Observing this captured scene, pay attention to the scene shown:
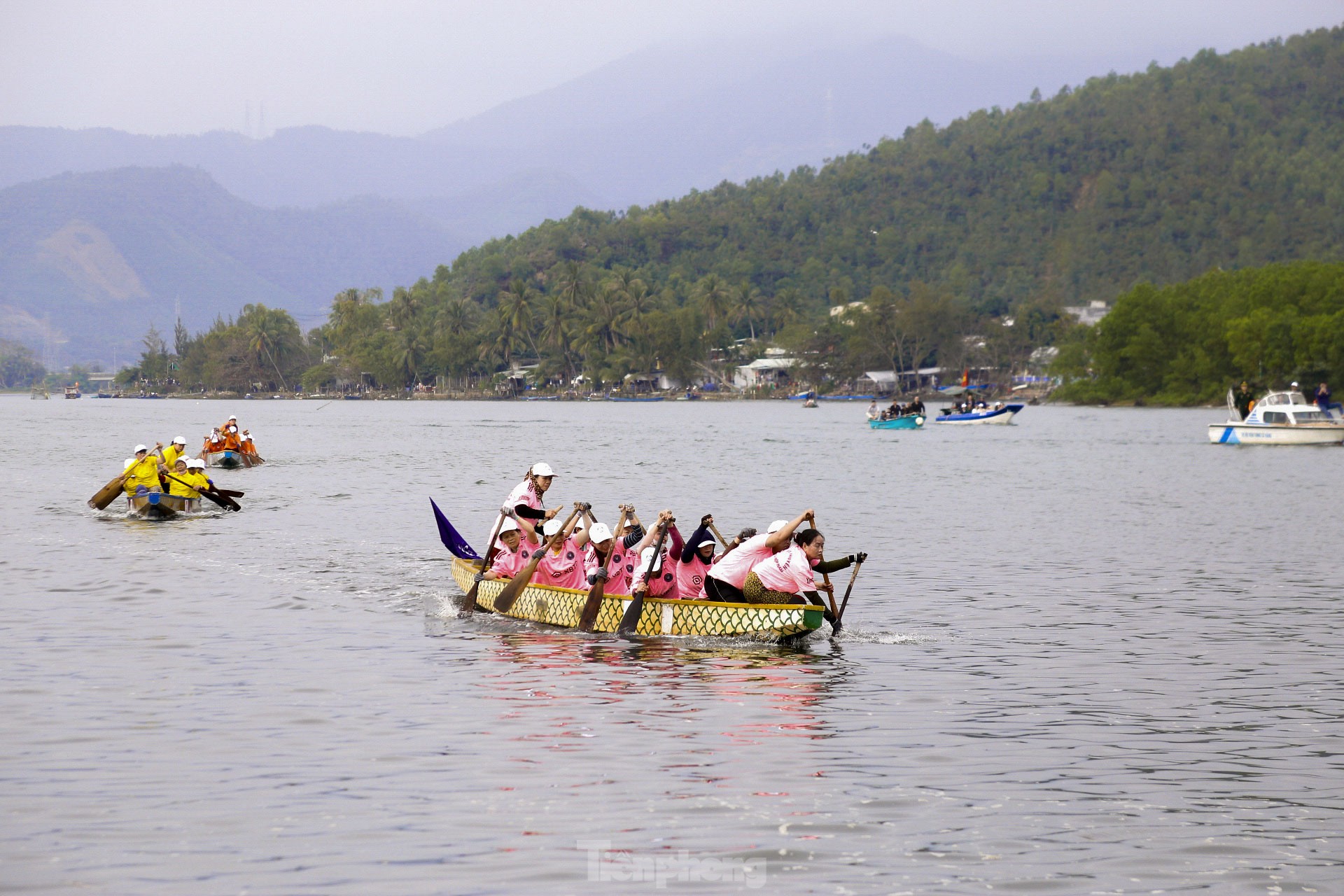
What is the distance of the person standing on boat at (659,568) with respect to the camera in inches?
784

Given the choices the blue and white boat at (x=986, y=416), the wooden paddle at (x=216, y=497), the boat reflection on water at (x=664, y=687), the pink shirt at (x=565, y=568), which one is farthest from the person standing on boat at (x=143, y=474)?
the blue and white boat at (x=986, y=416)

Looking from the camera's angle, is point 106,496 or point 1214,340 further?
point 1214,340

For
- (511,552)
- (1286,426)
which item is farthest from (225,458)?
(1286,426)

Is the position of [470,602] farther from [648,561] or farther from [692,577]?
[692,577]

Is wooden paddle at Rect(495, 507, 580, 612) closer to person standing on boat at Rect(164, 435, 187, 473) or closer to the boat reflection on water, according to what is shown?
the boat reflection on water

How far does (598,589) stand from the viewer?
20266 millimetres

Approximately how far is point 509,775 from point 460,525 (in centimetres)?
2705

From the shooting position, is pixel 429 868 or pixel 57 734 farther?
pixel 57 734

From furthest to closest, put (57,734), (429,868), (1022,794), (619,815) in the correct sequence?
1. (57,734)
2. (1022,794)
3. (619,815)
4. (429,868)

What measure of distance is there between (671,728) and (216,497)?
97.4 ft

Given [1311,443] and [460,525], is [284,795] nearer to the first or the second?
[460,525]

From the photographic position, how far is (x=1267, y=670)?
1830cm

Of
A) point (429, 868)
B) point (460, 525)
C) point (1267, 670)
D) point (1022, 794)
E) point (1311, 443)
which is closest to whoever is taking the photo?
point (429, 868)

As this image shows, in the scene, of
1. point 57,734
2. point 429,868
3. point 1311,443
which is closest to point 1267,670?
point 429,868
